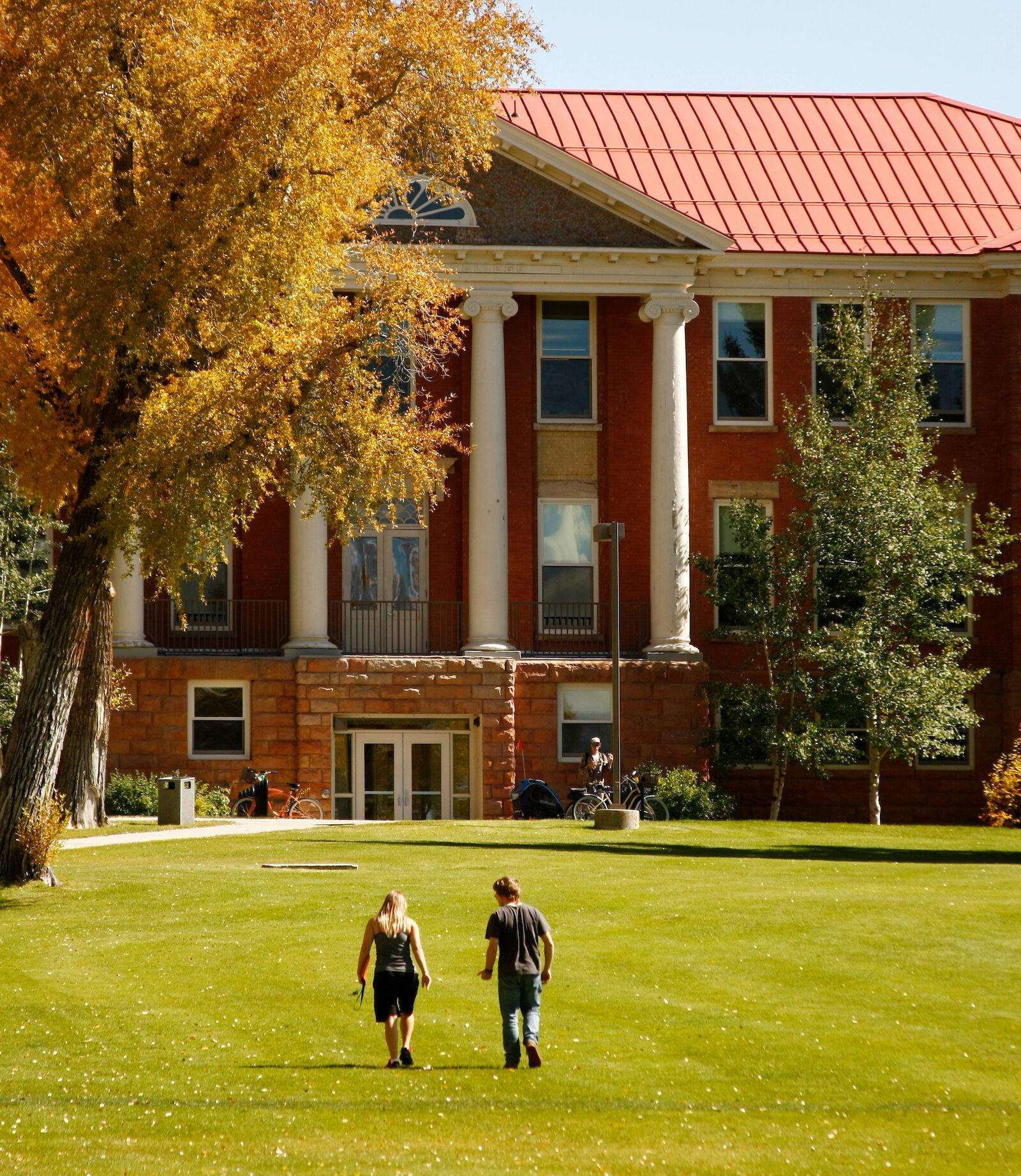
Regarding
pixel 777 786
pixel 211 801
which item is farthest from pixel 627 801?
pixel 211 801

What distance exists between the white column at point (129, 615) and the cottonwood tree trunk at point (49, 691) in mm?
13502

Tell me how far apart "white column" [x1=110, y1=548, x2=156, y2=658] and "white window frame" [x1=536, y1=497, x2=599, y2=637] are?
26.1 feet

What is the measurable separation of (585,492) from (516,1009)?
2449 cm

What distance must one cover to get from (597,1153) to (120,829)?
1826 cm

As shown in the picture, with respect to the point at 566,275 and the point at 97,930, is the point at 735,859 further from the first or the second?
the point at 566,275

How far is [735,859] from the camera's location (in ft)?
75.0

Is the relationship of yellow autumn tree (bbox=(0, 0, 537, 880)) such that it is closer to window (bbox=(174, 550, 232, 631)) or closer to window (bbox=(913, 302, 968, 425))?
window (bbox=(174, 550, 232, 631))

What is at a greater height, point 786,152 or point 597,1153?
point 786,152

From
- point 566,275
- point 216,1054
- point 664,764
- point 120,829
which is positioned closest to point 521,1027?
point 216,1054

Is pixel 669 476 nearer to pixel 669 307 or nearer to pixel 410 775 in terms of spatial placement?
pixel 669 307

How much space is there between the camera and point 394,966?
11.9 metres

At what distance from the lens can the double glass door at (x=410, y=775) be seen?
34.2 meters

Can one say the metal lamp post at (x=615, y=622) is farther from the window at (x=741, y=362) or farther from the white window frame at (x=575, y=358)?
the window at (x=741, y=362)

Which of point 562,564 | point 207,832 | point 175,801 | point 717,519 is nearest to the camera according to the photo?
point 207,832
